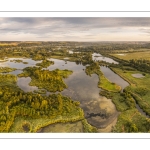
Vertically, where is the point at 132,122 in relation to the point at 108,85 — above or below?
below

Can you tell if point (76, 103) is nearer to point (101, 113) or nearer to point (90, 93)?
point (101, 113)

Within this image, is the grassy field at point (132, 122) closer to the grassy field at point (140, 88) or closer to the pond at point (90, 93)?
the pond at point (90, 93)

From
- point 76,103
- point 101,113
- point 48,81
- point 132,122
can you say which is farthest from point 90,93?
point 132,122

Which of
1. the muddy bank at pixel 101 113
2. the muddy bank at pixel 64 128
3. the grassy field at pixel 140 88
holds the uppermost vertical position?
the grassy field at pixel 140 88

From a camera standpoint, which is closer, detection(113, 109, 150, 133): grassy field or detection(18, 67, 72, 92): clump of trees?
detection(113, 109, 150, 133): grassy field

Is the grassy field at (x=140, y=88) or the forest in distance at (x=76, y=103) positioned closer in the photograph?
the forest in distance at (x=76, y=103)

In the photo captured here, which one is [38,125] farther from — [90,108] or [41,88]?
[41,88]

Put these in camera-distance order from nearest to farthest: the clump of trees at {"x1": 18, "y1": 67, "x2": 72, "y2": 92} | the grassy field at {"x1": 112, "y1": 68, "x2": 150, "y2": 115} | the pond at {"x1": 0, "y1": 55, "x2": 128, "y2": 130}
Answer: the pond at {"x1": 0, "y1": 55, "x2": 128, "y2": 130} < the grassy field at {"x1": 112, "y1": 68, "x2": 150, "y2": 115} < the clump of trees at {"x1": 18, "y1": 67, "x2": 72, "y2": 92}

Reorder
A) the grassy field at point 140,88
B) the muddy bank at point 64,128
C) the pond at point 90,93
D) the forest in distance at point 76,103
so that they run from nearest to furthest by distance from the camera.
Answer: the muddy bank at point 64,128
the forest in distance at point 76,103
the pond at point 90,93
the grassy field at point 140,88

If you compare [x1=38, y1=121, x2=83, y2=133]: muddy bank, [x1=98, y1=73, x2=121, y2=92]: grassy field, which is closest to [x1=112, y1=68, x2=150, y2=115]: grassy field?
[x1=98, y1=73, x2=121, y2=92]: grassy field

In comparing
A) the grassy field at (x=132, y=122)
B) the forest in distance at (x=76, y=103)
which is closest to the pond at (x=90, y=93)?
the forest in distance at (x=76, y=103)

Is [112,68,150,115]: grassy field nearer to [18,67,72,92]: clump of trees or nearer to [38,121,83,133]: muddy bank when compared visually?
[38,121,83,133]: muddy bank
